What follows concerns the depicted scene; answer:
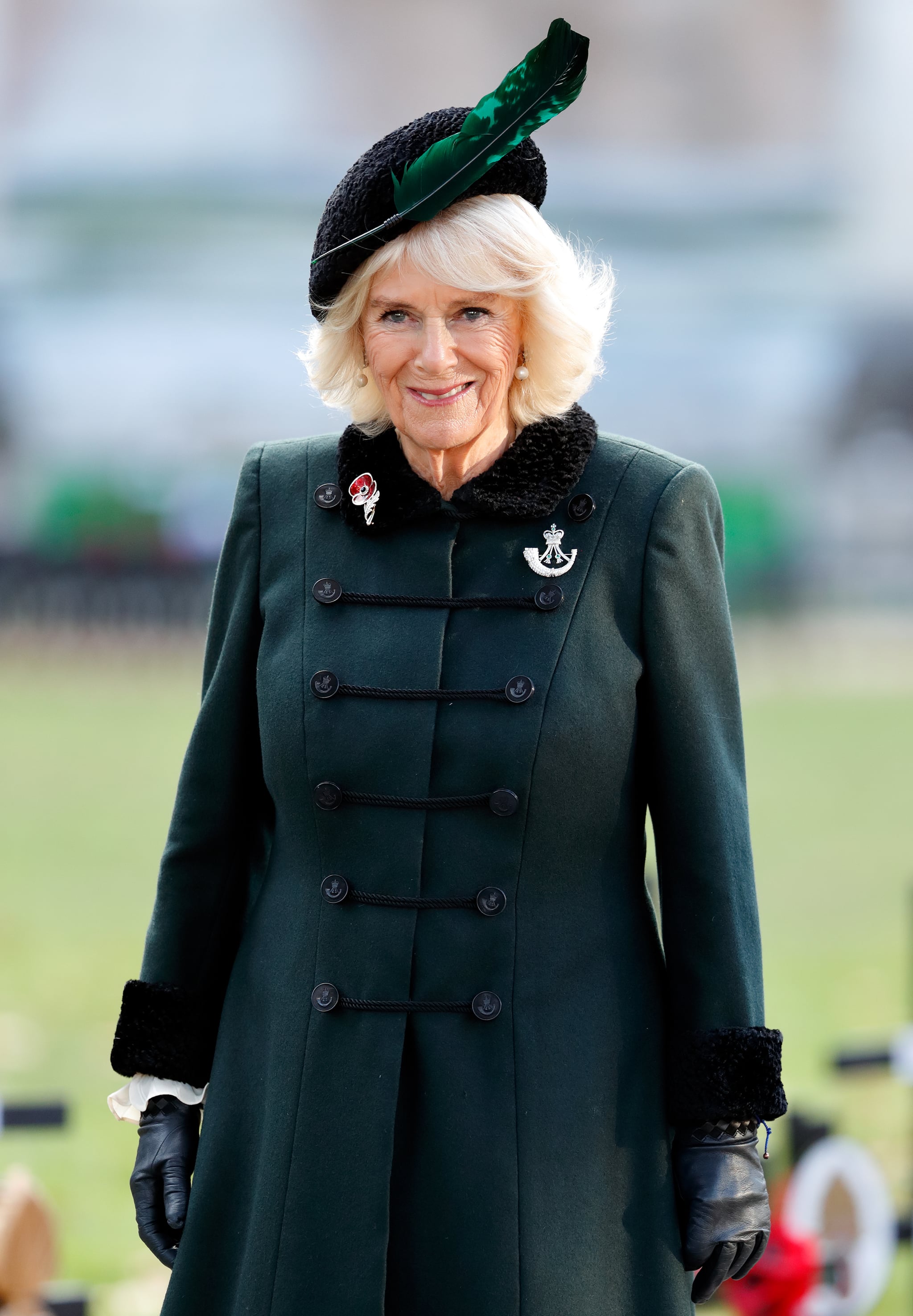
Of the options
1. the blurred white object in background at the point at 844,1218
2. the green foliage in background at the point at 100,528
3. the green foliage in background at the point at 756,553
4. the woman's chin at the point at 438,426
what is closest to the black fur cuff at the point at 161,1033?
the woman's chin at the point at 438,426

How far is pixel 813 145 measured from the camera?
26.4m

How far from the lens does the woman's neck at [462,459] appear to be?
2.13 metres

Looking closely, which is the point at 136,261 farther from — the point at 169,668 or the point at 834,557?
the point at 834,557

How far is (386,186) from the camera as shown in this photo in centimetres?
200

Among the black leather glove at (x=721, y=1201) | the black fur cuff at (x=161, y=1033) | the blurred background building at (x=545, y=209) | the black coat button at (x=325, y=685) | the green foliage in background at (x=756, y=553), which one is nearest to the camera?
the black leather glove at (x=721, y=1201)

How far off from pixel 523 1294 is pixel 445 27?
85.9 feet

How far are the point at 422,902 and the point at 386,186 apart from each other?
0.87 metres

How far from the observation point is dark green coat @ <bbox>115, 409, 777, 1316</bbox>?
196 cm

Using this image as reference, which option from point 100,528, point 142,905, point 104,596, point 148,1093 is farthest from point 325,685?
point 100,528

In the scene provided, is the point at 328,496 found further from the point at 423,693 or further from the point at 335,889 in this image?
the point at 335,889

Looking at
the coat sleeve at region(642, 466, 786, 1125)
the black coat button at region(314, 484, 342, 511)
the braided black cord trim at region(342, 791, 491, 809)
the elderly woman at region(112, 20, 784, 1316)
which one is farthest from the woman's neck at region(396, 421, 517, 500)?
the braided black cord trim at region(342, 791, 491, 809)

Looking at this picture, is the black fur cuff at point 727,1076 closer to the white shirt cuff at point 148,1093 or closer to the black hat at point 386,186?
the white shirt cuff at point 148,1093

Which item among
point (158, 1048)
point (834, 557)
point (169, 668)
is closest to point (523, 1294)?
point (158, 1048)

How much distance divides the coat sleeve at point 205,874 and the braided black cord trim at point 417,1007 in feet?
0.90
